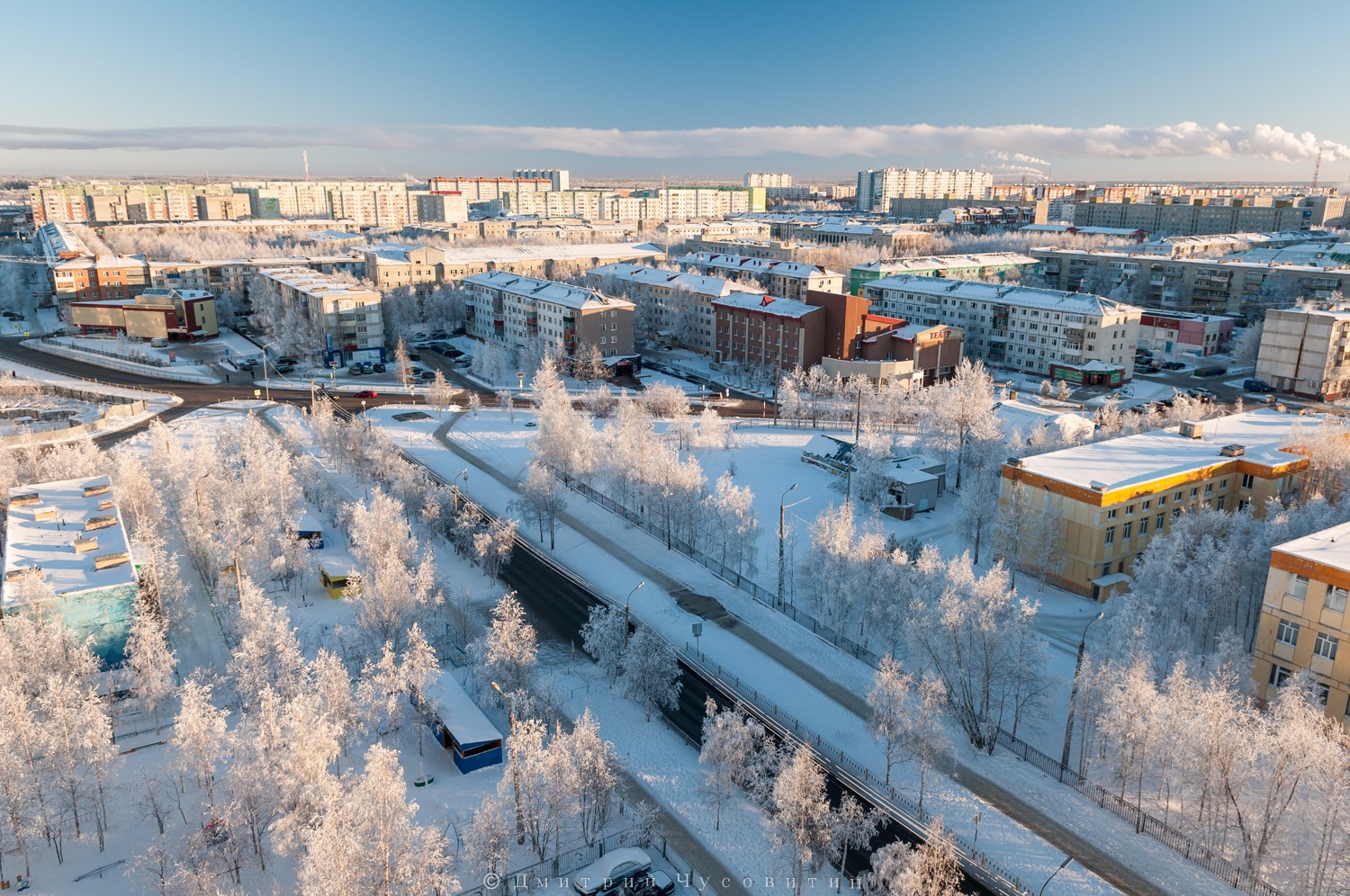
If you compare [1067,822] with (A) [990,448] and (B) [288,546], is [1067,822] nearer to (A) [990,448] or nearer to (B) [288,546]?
(A) [990,448]

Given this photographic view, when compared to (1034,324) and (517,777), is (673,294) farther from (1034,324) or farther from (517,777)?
(517,777)

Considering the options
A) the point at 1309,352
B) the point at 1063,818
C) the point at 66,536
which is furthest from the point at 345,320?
the point at 1309,352

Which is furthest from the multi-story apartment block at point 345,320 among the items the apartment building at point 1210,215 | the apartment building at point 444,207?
the apartment building at point 1210,215

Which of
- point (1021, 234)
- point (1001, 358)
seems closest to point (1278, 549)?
point (1001, 358)

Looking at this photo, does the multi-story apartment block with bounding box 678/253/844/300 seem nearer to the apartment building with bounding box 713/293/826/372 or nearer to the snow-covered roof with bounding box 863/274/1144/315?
the snow-covered roof with bounding box 863/274/1144/315

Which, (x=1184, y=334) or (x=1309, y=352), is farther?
(x=1184, y=334)

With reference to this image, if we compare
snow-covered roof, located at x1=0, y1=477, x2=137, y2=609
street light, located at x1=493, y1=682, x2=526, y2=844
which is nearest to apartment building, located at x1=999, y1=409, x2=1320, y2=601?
street light, located at x1=493, y1=682, x2=526, y2=844
